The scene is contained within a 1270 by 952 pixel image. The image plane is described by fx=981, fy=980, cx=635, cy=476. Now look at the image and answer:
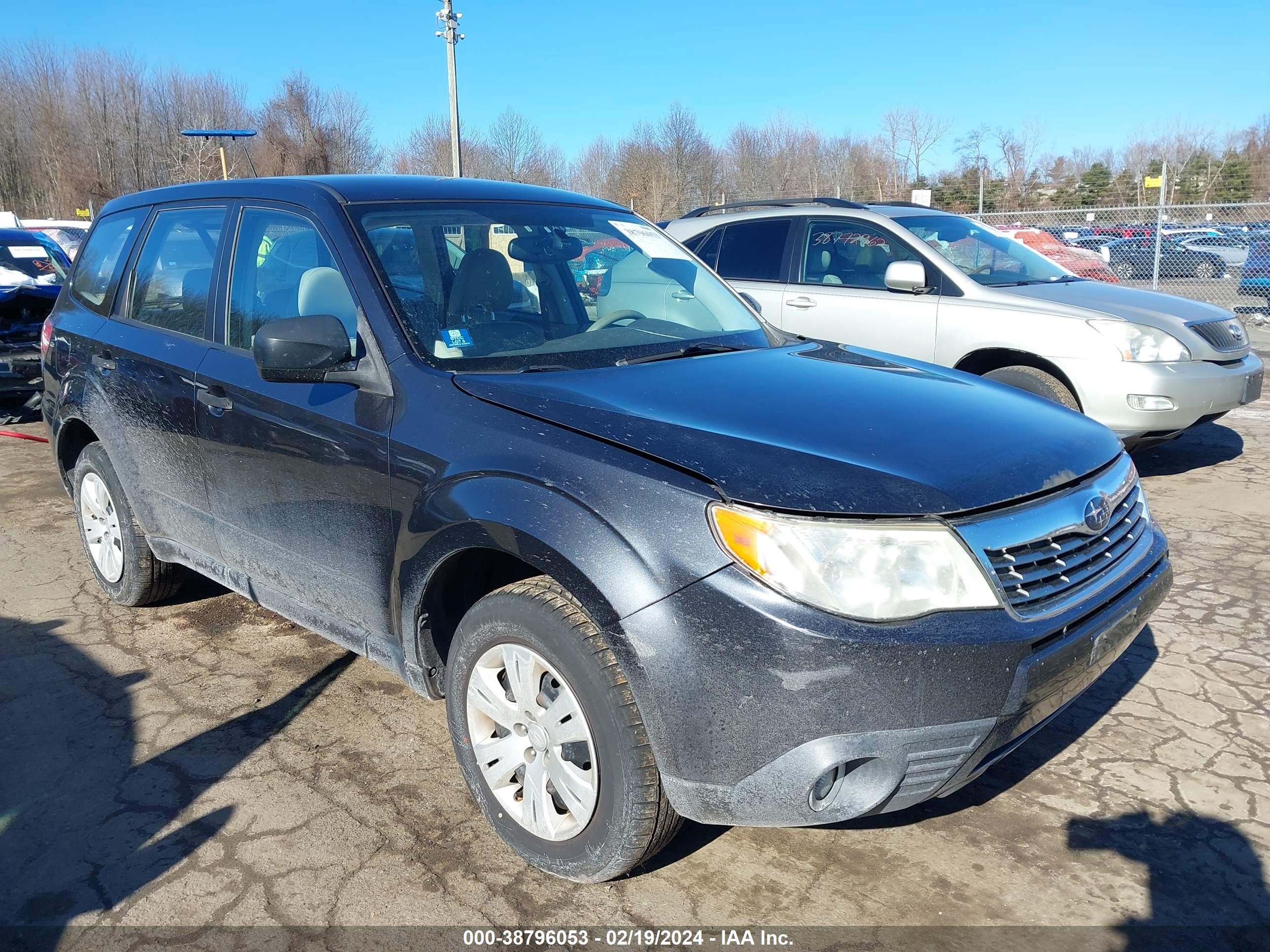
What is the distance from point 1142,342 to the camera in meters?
6.04

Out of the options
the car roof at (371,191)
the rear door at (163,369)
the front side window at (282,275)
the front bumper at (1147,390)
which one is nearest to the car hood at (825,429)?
the front side window at (282,275)

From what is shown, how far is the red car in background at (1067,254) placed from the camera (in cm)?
1661

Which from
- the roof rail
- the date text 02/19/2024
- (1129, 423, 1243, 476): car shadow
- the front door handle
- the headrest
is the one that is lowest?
the date text 02/19/2024

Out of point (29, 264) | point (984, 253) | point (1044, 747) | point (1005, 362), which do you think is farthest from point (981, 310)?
point (29, 264)

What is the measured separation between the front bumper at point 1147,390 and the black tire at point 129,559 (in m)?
5.22

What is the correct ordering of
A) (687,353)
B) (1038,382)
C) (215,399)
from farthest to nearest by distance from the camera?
(1038,382) → (215,399) → (687,353)

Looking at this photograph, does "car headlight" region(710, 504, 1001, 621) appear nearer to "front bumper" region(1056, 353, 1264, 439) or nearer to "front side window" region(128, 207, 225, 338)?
"front side window" region(128, 207, 225, 338)

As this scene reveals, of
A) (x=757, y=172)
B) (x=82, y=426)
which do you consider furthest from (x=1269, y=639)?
(x=757, y=172)

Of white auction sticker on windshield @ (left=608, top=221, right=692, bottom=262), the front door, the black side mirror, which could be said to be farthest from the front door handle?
the front door

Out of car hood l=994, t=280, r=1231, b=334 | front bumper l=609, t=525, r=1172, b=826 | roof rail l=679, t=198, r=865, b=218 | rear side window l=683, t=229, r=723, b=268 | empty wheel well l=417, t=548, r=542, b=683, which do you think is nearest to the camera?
front bumper l=609, t=525, r=1172, b=826

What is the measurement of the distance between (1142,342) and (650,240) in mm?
3705

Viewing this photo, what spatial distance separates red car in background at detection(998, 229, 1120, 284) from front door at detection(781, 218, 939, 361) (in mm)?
9907

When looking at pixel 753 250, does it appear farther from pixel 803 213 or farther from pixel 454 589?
pixel 454 589

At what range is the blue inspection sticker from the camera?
2.95m
